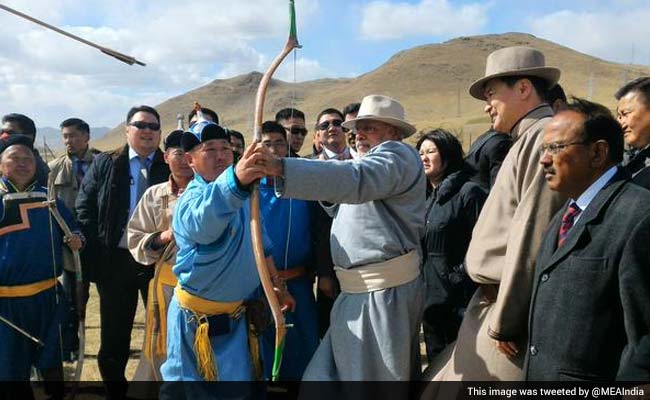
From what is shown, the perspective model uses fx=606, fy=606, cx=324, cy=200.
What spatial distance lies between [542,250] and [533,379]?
0.54 metres

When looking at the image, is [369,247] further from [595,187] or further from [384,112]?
[595,187]

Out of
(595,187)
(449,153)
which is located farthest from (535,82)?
(449,153)

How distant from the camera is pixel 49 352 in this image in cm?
459

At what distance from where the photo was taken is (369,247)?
3.20 meters

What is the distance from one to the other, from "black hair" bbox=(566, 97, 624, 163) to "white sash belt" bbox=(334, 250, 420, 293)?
3.78 feet

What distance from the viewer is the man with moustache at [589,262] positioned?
2.16 meters

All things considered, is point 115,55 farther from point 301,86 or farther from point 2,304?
point 301,86

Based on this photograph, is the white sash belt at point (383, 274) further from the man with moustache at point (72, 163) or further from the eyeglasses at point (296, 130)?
the man with moustache at point (72, 163)

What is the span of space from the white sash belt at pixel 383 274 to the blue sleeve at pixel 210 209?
73 centimetres

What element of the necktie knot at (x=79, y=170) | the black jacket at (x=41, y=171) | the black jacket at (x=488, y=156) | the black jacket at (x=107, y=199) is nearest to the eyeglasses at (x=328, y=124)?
the black jacket at (x=107, y=199)

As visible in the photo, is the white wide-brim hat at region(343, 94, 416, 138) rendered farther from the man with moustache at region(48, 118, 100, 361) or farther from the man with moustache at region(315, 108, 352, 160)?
the man with moustache at region(48, 118, 100, 361)

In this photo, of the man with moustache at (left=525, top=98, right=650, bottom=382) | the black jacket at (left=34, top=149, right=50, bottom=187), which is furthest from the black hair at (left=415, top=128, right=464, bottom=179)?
the black jacket at (left=34, top=149, right=50, bottom=187)

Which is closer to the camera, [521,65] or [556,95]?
[521,65]

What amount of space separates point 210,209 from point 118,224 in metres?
2.33
